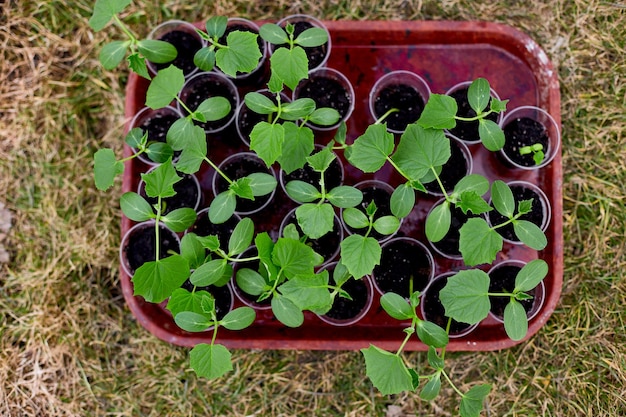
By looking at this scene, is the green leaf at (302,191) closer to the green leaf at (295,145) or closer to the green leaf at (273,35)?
the green leaf at (295,145)

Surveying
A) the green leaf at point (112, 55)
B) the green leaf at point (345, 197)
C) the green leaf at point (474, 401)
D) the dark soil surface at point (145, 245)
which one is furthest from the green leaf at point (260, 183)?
the green leaf at point (474, 401)

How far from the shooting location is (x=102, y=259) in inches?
73.2

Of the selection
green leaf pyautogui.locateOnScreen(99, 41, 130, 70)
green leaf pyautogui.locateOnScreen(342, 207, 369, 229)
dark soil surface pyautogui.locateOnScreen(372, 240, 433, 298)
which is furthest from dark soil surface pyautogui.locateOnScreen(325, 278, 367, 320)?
green leaf pyautogui.locateOnScreen(99, 41, 130, 70)

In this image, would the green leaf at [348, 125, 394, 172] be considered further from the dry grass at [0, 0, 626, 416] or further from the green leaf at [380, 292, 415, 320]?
the dry grass at [0, 0, 626, 416]

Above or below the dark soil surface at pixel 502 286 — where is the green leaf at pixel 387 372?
above

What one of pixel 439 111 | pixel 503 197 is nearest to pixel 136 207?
pixel 439 111

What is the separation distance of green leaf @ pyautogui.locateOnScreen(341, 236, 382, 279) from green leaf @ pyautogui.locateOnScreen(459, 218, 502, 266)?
7.7 inches

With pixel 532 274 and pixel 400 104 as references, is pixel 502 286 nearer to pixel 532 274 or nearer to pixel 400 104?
pixel 532 274

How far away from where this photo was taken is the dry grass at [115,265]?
1.79m

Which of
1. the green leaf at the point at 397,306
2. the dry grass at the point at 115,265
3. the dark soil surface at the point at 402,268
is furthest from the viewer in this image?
the dry grass at the point at 115,265

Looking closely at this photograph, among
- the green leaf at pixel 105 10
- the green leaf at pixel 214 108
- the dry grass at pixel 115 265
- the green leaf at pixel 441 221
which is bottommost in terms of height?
the dry grass at pixel 115 265

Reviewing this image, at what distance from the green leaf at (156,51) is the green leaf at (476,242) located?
885 millimetres

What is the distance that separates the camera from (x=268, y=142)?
4.10 ft

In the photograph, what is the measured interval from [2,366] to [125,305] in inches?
18.1
